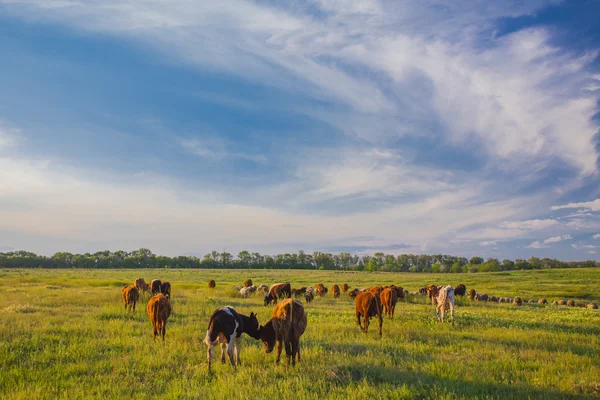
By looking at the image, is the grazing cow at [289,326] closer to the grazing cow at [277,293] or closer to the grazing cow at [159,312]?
the grazing cow at [159,312]

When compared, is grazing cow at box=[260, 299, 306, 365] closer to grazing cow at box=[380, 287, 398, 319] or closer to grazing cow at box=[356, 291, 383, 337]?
grazing cow at box=[356, 291, 383, 337]

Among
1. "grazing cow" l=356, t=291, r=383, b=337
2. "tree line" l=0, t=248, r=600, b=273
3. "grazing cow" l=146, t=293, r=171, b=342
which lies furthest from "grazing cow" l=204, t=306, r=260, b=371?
"tree line" l=0, t=248, r=600, b=273

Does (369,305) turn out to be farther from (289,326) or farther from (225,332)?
(225,332)

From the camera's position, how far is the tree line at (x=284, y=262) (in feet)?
426

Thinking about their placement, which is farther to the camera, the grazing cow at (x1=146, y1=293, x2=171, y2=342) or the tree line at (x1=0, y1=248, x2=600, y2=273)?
the tree line at (x1=0, y1=248, x2=600, y2=273)

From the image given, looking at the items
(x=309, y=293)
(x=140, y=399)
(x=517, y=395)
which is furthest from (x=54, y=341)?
(x=309, y=293)

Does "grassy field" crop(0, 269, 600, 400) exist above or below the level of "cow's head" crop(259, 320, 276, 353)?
below

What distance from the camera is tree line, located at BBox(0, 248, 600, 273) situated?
426 ft

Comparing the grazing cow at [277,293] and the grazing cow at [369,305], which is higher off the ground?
the grazing cow at [369,305]

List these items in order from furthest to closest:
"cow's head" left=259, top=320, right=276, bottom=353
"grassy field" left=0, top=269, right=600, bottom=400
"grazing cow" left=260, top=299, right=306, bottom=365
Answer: "cow's head" left=259, top=320, right=276, bottom=353, "grazing cow" left=260, top=299, right=306, bottom=365, "grassy field" left=0, top=269, right=600, bottom=400

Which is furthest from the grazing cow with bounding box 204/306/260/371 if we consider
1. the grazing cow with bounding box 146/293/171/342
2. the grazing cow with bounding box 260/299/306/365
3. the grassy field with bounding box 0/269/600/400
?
the grazing cow with bounding box 146/293/171/342

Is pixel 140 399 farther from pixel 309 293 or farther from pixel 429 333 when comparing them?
pixel 309 293

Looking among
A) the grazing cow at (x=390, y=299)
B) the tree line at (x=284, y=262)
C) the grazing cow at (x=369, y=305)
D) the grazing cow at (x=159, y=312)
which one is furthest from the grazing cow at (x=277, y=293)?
the tree line at (x=284, y=262)

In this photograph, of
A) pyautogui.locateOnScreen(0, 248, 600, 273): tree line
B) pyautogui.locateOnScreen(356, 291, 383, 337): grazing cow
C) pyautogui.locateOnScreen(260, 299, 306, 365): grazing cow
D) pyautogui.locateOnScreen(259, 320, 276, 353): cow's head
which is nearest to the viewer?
pyautogui.locateOnScreen(260, 299, 306, 365): grazing cow
